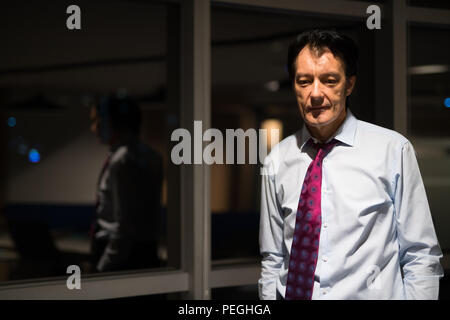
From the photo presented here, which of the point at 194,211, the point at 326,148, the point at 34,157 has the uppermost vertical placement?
the point at 34,157

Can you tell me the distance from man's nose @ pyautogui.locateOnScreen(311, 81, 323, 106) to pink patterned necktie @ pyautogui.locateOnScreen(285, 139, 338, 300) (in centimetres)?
24

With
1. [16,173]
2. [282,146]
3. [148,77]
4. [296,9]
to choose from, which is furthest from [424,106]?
[16,173]

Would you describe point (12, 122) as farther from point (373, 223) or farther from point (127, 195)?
point (373, 223)

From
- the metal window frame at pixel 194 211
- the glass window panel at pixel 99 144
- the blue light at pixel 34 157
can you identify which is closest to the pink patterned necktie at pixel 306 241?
the metal window frame at pixel 194 211

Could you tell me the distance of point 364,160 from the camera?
1.88m

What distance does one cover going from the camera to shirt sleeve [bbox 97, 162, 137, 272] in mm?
2801

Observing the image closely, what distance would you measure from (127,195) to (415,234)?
1.67 meters

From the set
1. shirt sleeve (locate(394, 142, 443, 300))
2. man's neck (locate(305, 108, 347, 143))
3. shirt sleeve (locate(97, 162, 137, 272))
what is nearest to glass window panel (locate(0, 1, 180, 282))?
shirt sleeve (locate(97, 162, 137, 272))

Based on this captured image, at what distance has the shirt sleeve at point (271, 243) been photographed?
2008 millimetres

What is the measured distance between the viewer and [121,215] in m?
2.91

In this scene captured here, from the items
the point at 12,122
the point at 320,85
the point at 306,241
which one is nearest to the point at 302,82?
the point at 320,85

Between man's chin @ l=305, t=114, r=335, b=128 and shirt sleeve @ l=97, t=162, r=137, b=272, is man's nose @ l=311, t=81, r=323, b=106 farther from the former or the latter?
shirt sleeve @ l=97, t=162, r=137, b=272
